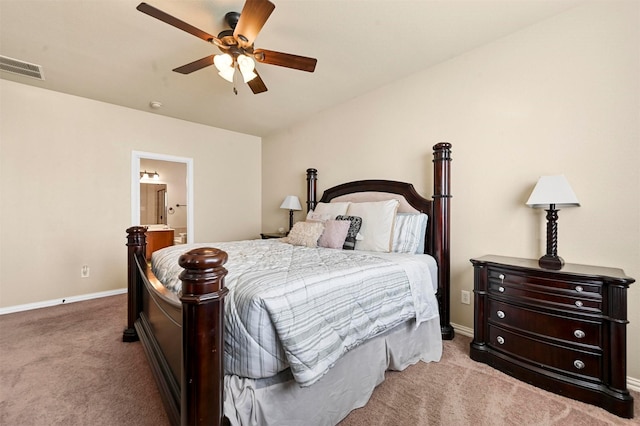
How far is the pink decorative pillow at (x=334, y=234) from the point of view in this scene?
2.74 meters

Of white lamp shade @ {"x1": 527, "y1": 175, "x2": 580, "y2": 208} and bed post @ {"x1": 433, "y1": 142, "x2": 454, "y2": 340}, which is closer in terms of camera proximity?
white lamp shade @ {"x1": 527, "y1": 175, "x2": 580, "y2": 208}

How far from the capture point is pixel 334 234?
109 inches

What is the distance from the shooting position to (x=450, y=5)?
6.48ft

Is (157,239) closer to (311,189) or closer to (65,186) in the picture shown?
(65,186)

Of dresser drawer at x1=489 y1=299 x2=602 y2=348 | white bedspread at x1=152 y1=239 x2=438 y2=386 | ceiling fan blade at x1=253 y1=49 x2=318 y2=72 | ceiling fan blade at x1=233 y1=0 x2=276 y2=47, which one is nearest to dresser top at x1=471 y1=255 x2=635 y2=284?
dresser drawer at x1=489 y1=299 x2=602 y2=348

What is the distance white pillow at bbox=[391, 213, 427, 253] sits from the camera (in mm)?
2553

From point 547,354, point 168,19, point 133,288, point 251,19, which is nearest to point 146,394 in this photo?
point 133,288

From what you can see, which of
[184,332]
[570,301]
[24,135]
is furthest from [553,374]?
[24,135]

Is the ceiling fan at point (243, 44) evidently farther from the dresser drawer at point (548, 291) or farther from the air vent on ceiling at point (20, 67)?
the dresser drawer at point (548, 291)

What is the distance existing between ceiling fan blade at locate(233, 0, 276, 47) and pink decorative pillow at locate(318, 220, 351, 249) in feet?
5.57

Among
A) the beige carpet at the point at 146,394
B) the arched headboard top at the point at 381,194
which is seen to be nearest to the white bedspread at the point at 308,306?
the beige carpet at the point at 146,394

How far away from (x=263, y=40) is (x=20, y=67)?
252 cm

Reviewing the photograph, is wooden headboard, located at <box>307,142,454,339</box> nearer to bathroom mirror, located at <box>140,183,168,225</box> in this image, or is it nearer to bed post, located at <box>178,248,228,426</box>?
bed post, located at <box>178,248,228,426</box>

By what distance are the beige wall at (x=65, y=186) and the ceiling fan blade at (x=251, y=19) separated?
9.48 ft
